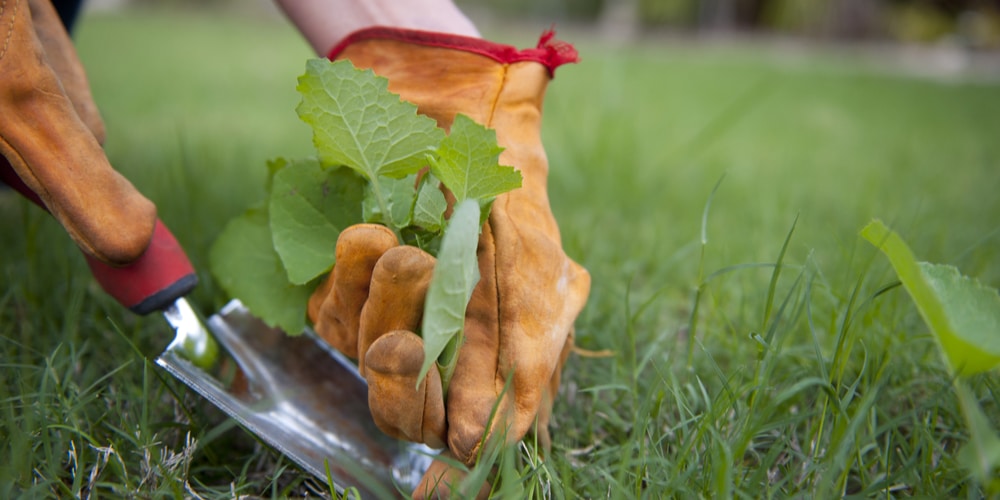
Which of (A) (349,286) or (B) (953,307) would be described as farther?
(A) (349,286)

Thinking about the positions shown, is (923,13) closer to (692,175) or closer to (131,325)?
(692,175)

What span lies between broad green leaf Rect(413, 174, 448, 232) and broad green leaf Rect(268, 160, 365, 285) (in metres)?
0.15

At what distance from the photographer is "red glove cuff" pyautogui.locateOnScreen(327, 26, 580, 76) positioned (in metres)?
0.91

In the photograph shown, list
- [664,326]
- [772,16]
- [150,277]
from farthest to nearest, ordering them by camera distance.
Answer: [772,16], [664,326], [150,277]

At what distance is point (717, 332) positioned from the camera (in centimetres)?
109

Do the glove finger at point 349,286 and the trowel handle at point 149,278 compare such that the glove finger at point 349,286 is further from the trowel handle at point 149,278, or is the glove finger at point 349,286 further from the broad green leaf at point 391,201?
the trowel handle at point 149,278

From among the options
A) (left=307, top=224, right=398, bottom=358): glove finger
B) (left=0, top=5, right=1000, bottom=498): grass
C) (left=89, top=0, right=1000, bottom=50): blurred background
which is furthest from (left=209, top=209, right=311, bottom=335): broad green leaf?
(left=89, top=0, right=1000, bottom=50): blurred background

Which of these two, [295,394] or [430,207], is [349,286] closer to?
[430,207]

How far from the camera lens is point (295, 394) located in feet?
3.15

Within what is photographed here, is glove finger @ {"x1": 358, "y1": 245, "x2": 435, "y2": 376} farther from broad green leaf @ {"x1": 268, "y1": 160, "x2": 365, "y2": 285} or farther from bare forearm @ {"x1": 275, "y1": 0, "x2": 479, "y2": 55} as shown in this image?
bare forearm @ {"x1": 275, "y1": 0, "x2": 479, "y2": 55}

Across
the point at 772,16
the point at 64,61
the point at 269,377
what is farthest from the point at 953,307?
the point at 772,16

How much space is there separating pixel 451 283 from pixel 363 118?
0.27 metres

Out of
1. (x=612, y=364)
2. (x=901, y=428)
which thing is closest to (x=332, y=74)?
(x=612, y=364)

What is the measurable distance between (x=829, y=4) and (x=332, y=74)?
13928mm
